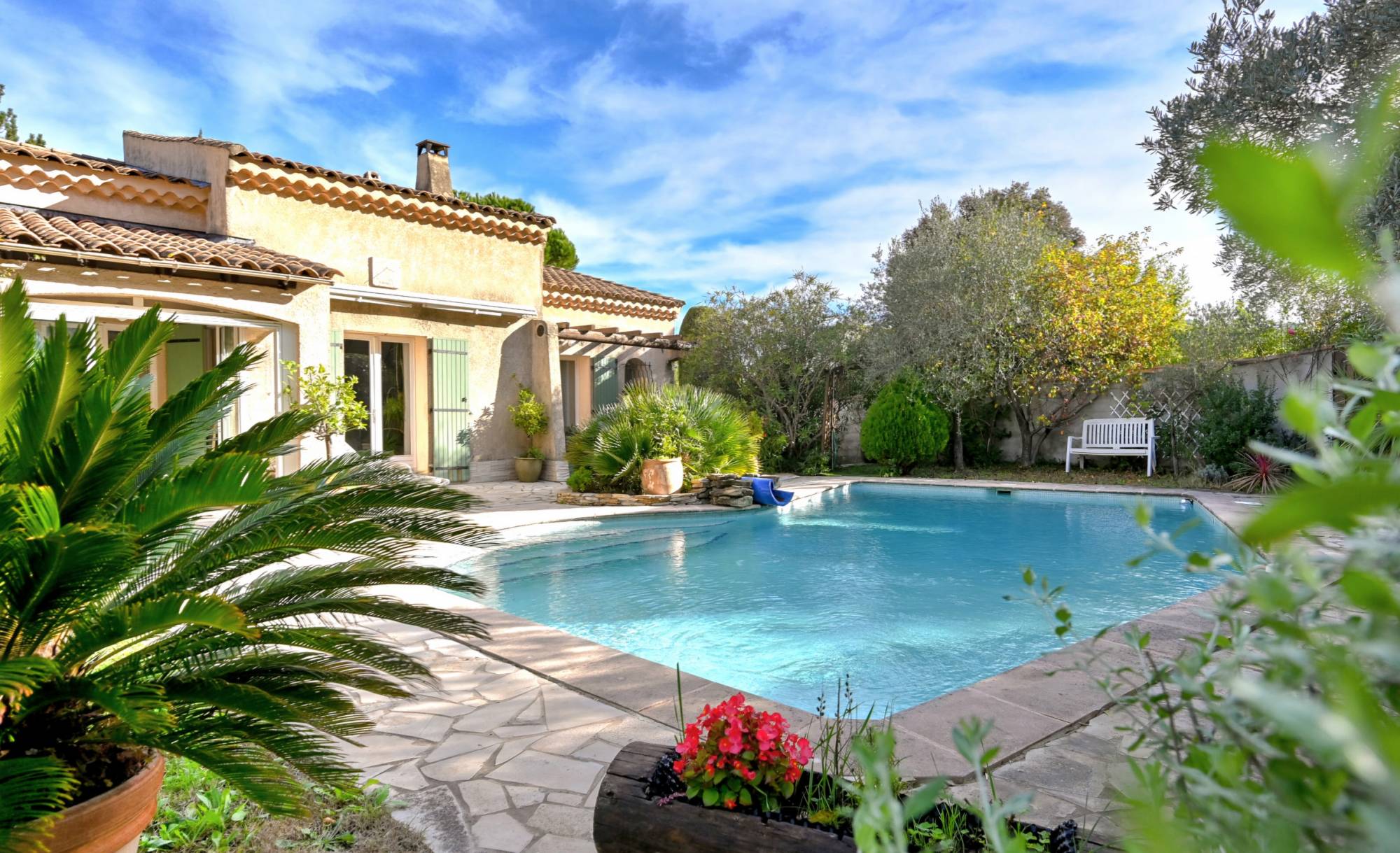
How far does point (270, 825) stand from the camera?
267cm

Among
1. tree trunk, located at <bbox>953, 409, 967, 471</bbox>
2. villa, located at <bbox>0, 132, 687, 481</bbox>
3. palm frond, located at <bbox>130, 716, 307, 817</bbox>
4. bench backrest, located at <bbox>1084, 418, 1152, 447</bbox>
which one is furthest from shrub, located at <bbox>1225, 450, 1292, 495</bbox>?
palm frond, located at <bbox>130, 716, 307, 817</bbox>

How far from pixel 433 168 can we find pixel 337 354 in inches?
179

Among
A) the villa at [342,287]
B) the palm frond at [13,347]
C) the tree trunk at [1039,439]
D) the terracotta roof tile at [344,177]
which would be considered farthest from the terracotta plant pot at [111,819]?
the tree trunk at [1039,439]

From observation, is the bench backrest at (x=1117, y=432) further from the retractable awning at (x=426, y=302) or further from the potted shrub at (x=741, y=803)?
the potted shrub at (x=741, y=803)

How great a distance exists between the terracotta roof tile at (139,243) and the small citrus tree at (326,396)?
123 cm

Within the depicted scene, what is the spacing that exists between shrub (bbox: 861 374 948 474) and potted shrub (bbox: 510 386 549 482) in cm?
628

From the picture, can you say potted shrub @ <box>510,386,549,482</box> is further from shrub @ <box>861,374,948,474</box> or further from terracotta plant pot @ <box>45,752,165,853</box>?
terracotta plant pot @ <box>45,752,165,853</box>

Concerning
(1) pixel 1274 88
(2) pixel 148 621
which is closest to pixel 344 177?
(1) pixel 1274 88

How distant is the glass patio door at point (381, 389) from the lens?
1241 cm

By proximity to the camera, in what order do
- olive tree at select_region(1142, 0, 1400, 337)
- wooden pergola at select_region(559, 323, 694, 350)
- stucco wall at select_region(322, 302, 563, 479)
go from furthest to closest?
wooden pergola at select_region(559, 323, 694, 350), stucco wall at select_region(322, 302, 563, 479), olive tree at select_region(1142, 0, 1400, 337)

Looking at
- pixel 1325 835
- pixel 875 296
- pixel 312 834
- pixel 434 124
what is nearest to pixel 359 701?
pixel 312 834

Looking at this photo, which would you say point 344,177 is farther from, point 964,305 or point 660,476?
point 964,305

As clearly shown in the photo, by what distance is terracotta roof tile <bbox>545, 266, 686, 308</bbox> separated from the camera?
15703mm

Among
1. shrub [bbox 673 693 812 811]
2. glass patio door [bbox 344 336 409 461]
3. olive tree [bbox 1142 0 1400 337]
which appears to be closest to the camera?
shrub [bbox 673 693 812 811]
